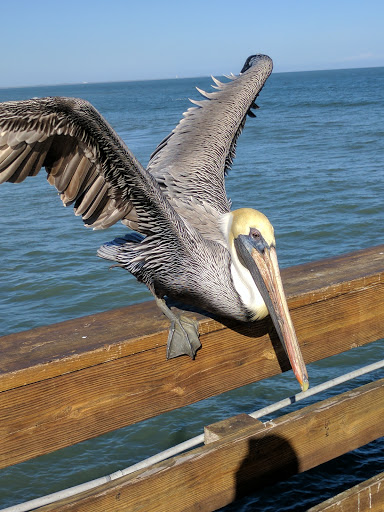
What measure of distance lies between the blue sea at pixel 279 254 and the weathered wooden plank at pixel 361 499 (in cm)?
218

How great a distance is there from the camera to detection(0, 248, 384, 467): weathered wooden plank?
1.72 m

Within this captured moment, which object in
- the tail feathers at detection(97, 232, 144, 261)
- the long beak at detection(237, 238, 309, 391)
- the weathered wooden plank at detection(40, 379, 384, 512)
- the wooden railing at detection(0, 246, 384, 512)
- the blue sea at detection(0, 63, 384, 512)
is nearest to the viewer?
the weathered wooden plank at detection(40, 379, 384, 512)

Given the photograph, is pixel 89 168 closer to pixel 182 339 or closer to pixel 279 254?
pixel 182 339

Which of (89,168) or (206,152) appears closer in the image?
(89,168)

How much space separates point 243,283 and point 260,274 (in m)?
0.24

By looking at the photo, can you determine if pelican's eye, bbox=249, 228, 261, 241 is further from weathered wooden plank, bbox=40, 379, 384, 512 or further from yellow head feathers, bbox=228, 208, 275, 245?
weathered wooden plank, bbox=40, 379, 384, 512

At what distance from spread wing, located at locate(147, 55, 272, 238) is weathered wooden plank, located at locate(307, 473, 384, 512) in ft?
5.32

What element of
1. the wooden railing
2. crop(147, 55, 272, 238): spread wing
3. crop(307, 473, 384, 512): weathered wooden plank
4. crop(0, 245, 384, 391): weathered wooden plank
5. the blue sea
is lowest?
the blue sea

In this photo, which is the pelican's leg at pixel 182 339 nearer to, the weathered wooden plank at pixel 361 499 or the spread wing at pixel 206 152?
the weathered wooden plank at pixel 361 499

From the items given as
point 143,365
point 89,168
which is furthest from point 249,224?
point 143,365

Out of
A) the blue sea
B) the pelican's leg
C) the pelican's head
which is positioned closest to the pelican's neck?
the pelican's head

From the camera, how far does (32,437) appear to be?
5.65ft

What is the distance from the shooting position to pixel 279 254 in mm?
8492

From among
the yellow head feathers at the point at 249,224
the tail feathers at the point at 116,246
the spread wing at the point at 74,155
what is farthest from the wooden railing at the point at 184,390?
the tail feathers at the point at 116,246
